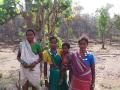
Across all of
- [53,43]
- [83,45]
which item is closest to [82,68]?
[83,45]

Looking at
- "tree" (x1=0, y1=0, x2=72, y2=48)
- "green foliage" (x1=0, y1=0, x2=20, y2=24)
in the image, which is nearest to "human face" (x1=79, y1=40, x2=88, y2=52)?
"tree" (x1=0, y1=0, x2=72, y2=48)

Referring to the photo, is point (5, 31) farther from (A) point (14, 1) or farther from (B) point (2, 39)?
(A) point (14, 1)

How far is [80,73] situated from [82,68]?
0.09m

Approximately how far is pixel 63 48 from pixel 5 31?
42129mm

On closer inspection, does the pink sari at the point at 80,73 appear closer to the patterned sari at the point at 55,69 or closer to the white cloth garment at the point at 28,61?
the patterned sari at the point at 55,69

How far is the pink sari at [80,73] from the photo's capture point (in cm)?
530

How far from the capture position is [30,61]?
233 inches

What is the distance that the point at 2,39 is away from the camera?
44844 mm

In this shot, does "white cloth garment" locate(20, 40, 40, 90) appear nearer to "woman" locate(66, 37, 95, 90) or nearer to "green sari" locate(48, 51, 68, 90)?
"green sari" locate(48, 51, 68, 90)

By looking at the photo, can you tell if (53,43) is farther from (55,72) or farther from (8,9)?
(8,9)

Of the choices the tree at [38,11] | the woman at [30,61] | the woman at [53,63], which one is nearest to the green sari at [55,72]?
the woman at [53,63]

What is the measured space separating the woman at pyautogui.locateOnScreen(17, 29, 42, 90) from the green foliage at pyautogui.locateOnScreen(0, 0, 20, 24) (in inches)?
298

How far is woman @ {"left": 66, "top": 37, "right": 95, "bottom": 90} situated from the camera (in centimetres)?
531

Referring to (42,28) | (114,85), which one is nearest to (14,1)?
(42,28)
